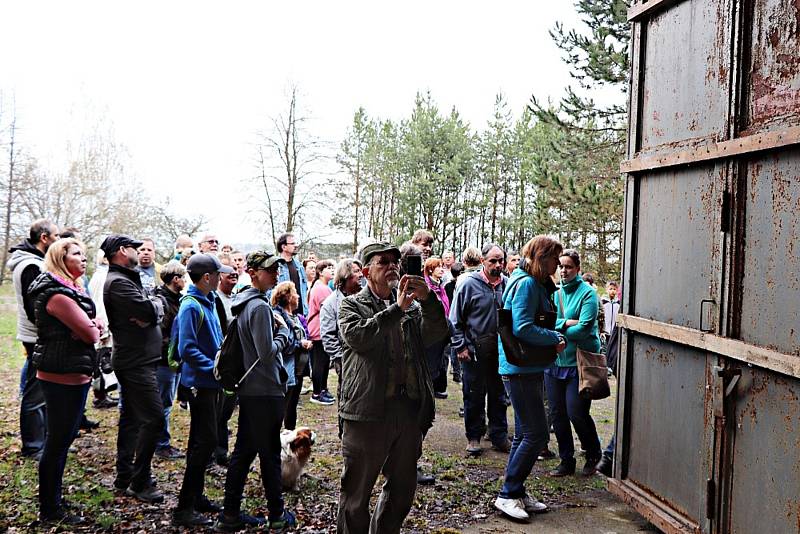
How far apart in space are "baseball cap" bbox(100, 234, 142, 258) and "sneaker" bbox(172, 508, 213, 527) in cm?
199

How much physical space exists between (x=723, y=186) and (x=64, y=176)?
30.9 m

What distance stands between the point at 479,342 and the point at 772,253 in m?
3.91

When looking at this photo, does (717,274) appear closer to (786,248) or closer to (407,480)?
(786,248)

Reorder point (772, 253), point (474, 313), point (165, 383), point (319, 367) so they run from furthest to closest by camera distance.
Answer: point (319, 367)
point (474, 313)
point (165, 383)
point (772, 253)

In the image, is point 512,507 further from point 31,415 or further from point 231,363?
point 31,415

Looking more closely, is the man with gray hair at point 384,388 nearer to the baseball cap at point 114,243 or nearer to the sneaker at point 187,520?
the sneaker at point 187,520

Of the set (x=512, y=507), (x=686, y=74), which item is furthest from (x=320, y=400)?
(x=686, y=74)

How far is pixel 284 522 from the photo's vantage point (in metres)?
4.59

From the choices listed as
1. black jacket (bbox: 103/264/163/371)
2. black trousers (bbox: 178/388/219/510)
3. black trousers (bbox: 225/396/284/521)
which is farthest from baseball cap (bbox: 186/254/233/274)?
black trousers (bbox: 225/396/284/521)

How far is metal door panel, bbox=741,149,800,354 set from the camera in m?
3.02

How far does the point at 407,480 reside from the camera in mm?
3699

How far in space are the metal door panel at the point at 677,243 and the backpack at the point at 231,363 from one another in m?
2.71

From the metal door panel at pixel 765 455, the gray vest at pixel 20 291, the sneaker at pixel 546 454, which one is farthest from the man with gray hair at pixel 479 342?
the gray vest at pixel 20 291

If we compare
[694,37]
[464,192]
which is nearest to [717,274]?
[694,37]
